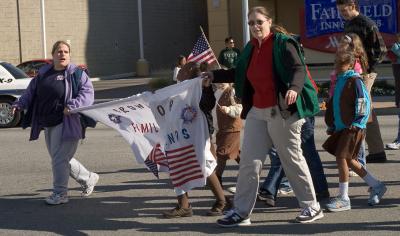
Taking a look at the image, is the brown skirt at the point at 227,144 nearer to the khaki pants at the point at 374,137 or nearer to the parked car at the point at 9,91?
the khaki pants at the point at 374,137

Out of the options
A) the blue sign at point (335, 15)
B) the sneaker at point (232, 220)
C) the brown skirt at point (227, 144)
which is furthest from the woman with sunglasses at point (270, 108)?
the blue sign at point (335, 15)

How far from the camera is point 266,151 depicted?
6.77m

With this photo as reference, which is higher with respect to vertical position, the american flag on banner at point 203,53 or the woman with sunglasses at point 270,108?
the american flag on banner at point 203,53

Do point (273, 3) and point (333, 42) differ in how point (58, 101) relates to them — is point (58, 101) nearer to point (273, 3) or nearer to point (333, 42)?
point (333, 42)

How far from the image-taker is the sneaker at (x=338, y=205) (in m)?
7.33

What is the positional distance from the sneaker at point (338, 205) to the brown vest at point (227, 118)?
1.34 metres

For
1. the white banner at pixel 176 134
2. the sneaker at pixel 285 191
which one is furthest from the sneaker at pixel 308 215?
the sneaker at pixel 285 191

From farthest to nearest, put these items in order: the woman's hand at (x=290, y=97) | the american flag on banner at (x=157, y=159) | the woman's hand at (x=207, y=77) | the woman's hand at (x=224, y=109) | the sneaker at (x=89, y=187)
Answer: the sneaker at (x=89, y=187) → the woman's hand at (x=224, y=109) → the american flag on banner at (x=157, y=159) → the woman's hand at (x=207, y=77) → the woman's hand at (x=290, y=97)

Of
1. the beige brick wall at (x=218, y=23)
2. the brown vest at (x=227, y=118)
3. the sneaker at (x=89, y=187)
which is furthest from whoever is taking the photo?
the beige brick wall at (x=218, y=23)

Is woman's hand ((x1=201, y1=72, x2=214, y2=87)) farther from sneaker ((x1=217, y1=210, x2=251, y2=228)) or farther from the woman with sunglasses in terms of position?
sneaker ((x1=217, y1=210, x2=251, y2=228))

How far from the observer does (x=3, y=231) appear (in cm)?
715

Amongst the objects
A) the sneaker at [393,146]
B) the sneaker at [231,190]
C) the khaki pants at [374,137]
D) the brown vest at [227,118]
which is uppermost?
the brown vest at [227,118]

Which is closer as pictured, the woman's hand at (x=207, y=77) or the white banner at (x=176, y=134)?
the woman's hand at (x=207, y=77)

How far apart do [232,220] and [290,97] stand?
1.24 meters
